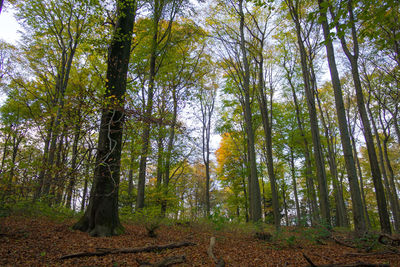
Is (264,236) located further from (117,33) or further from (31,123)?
(117,33)

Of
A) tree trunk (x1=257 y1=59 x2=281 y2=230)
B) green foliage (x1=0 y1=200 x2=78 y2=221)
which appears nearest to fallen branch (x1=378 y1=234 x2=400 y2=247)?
tree trunk (x1=257 y1=59 x2=281 y2=230)

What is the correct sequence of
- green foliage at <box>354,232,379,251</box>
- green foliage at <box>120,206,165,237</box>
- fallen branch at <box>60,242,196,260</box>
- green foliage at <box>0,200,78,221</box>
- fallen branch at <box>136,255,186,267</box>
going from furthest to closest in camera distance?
green foliage at <box>120,206,165,237</box>, green foliage at <box>0,200,78,221</box>, green foliage at <box>354,232,379,251</box>, fallen branch at <box>60,242,196,260</box>, fallen branch at <box>136,255,186,267</box>

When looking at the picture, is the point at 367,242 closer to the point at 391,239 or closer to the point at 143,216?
the point at 391,239

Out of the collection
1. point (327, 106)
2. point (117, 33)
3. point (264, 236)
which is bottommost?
point (264, 236)

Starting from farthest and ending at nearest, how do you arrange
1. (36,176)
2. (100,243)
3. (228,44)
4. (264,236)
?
1. (228,44)
2. (264,236)
3. (100,243)
4. (36,176)

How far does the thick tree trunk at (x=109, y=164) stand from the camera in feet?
15.7

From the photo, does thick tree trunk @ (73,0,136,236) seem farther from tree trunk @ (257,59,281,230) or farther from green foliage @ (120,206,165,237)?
tree trunk @ (257,59,281,230)

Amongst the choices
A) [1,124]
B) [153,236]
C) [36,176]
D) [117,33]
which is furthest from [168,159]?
[1,124]

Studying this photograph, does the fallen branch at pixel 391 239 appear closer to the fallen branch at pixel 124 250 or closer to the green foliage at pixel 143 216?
the fallen branch at pixel 124 250

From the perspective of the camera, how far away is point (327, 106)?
18000mm

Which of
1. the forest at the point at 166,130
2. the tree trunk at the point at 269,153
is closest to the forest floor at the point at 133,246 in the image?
the forest at the point at 166,130

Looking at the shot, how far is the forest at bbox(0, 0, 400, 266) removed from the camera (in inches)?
163

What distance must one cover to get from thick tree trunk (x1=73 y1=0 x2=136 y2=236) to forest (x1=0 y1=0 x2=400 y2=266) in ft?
0.11

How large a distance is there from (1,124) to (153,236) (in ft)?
52.1
